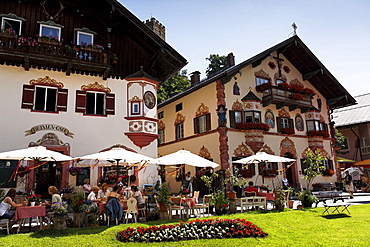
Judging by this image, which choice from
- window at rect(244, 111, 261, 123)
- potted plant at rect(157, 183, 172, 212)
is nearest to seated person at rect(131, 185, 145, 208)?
potted plant at rect(157, 183, 172, 212)

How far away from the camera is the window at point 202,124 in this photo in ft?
71.1

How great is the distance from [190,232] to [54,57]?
33.0 feet

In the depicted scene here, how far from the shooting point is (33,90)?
14.0 metres

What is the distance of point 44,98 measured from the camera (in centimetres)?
1432

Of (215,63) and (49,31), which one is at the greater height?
(215,63)

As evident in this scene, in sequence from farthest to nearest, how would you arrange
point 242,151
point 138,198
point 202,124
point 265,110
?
point 265,110 → point 202,124 → point 242,151 → point 138,198

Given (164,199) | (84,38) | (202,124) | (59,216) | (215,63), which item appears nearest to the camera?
(59,216)

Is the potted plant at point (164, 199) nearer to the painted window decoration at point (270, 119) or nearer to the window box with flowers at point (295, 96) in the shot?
the painted window decoration at point (270, 119)

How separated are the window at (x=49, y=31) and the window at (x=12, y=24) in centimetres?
94

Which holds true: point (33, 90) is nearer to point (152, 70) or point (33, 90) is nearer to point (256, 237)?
point (152, 70)

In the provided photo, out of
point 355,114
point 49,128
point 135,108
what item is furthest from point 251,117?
point 355,114

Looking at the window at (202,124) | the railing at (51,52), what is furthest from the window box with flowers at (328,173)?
the railing at (51,52)

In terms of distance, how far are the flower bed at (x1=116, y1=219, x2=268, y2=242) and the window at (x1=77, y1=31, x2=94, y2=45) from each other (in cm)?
1059

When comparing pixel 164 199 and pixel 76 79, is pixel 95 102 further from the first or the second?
pixel 164 199
